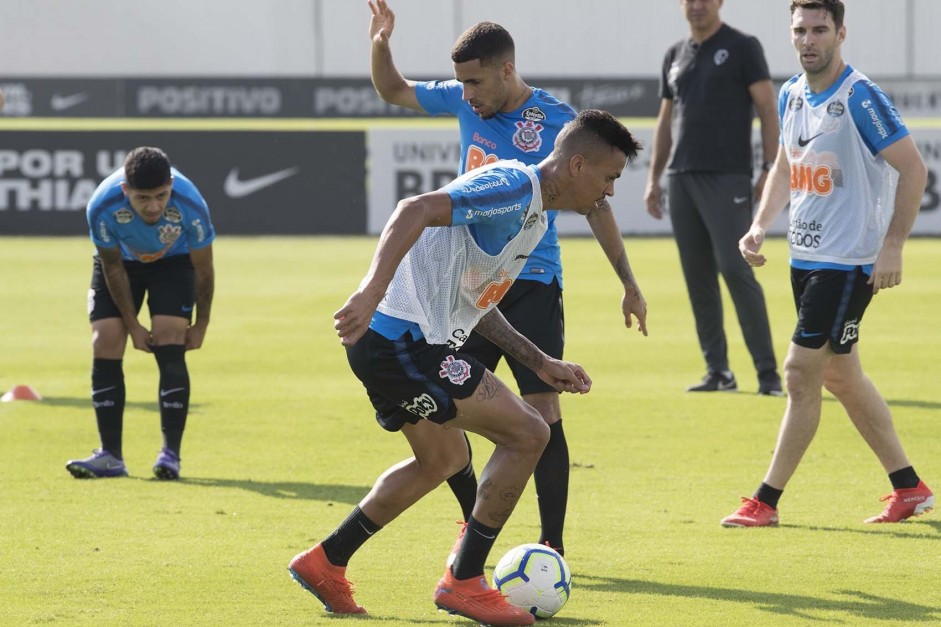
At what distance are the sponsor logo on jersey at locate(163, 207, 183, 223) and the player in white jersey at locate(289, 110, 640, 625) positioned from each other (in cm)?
303

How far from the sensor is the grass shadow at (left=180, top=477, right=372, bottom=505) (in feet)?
23.7

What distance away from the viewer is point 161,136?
78.0 ft

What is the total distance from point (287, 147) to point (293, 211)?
100cm

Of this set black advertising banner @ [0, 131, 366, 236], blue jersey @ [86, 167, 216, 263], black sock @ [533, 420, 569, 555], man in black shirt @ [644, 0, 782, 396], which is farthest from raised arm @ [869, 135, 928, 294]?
black advertising banner @ [0, 131, 366, 236]

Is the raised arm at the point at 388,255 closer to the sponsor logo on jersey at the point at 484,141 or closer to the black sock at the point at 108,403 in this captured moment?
the sponsor logo on jersey at the point at 484,141

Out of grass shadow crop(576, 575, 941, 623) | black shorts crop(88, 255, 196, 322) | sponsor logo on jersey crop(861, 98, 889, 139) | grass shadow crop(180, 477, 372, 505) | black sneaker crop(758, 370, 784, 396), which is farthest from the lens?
black sneaker crop(758, 370, 784, 396)

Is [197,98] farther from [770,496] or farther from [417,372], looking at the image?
[417,372]

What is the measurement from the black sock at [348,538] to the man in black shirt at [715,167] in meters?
5.37

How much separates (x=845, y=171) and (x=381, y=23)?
204 cm

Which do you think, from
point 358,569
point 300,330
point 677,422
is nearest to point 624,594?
point 358,569

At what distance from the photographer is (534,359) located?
201 inches

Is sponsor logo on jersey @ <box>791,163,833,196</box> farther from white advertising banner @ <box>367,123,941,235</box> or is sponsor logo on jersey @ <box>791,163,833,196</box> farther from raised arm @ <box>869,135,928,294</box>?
white advertising banner @ <box>367,123,941,235</box>

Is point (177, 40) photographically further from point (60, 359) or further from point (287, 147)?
point (60, 359)

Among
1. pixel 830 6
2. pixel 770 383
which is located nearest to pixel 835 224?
pixel 830 6
